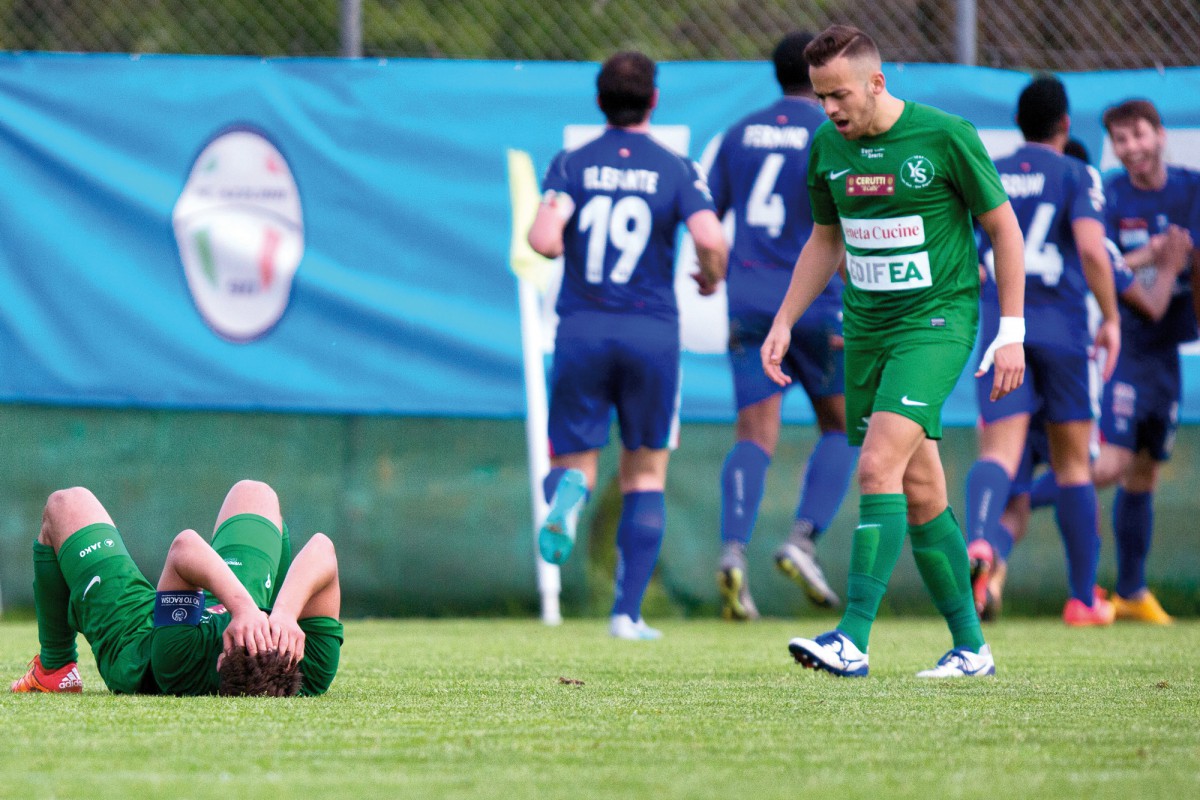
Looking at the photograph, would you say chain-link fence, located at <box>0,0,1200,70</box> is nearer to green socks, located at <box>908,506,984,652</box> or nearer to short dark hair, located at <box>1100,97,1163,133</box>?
short dark hair, located at <box>1100,97,1163,133</box>

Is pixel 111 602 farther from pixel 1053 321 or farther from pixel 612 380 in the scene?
pixel 1053 321

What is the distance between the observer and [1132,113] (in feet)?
25.7

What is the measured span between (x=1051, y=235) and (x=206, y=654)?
4733 millimetres

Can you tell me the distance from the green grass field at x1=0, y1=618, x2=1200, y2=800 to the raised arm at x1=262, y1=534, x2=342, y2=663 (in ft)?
0.51

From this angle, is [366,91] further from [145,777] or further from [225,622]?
[145,777]

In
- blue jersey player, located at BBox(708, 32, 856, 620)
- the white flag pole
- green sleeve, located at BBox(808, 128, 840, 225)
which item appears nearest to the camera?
green sleeve, located at BBox(808, 128, 840, 225)

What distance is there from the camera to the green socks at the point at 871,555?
4602mm

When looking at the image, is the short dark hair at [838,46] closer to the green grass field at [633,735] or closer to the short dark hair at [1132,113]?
the green grass field at [633,735]

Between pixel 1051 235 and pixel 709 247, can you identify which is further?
pixel 1051 235

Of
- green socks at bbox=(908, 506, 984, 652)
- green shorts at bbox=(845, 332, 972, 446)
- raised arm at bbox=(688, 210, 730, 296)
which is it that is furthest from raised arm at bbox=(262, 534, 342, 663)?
raised arm at bbox=(688, 210, 730, 296)

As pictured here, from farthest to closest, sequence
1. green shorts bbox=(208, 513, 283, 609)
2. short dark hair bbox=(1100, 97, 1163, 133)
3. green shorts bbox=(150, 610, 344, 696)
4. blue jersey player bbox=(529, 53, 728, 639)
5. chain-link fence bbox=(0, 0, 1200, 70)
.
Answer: chain-link fence bbox=(0, 0, 1200, 70), short dark hair bbox=(1100, 97, 1163, 133), blue jersey player bbox=(529, 53, 728, 639), green shorts bbox=(208, 513, 283, 609), green shorts bbox=(150, 610, 344, 696)

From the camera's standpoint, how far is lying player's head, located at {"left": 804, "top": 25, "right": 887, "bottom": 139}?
4602mm

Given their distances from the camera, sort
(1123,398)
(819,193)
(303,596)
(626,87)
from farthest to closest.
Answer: (1123,398) < (626,87) < (819,193) < (303,596)

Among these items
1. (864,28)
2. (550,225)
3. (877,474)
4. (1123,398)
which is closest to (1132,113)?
(1123,398)
